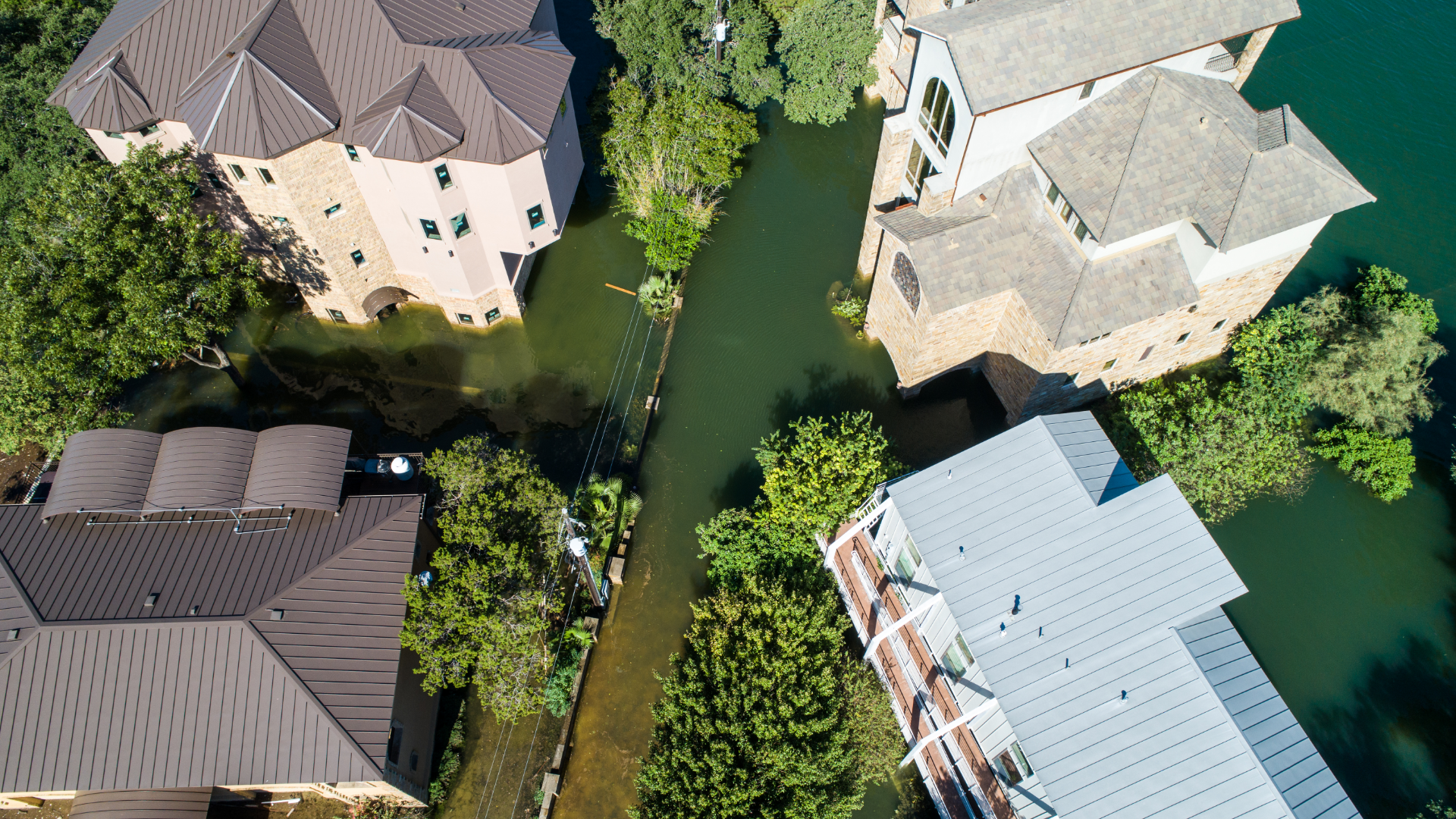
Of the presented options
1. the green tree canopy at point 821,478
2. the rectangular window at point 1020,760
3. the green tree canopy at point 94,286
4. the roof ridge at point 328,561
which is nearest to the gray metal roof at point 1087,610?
the rectangular window at point 1020,760

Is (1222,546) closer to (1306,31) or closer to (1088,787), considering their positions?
(1088,787)

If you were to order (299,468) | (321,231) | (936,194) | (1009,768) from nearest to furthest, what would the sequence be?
(1009,768) < (299,468) < (936,194) < (321,231)

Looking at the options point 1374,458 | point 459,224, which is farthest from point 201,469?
point 1374,458

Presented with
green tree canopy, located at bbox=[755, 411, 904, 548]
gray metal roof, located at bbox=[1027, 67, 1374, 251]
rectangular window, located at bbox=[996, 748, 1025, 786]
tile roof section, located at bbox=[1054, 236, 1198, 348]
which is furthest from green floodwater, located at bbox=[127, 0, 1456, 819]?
gray metal roof, located at bbox=[1027, 67, 1374, 251]

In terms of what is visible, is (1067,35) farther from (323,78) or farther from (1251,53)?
(323,78)

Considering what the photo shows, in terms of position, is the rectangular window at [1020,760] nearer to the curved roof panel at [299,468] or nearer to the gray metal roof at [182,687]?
the gray metal roof at [182,687]

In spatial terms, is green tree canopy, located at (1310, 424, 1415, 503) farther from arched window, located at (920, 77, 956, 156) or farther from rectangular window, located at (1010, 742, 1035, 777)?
rectangular window, located at (1010, 742, 1035, 777)

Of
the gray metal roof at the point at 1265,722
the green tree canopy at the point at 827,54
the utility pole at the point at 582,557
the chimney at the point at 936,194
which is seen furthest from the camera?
the green tree canopy at the point at 827,54
